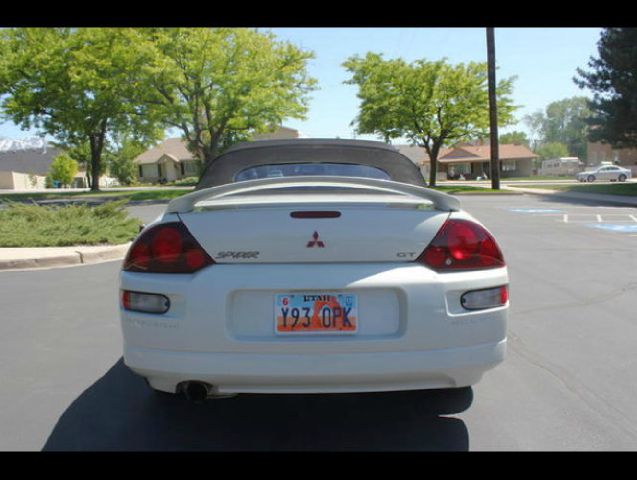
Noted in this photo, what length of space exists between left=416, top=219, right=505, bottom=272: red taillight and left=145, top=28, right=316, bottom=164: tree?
25.4 m

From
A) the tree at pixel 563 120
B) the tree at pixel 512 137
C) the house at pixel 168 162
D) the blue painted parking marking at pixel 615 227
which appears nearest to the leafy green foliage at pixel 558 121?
the tree at pixel 563 120

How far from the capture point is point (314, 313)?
251 cm

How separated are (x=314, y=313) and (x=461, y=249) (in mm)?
811

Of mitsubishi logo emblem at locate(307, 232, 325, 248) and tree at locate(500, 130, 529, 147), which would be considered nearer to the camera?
mitsubishi logo emblem at locate(307, 232, 325, 248)

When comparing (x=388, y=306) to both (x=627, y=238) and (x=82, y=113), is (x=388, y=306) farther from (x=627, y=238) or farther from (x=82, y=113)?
(x=82, y=113)

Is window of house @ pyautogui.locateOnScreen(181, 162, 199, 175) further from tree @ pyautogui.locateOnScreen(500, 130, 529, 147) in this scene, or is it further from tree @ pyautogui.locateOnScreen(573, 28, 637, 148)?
tree @ pyautogui.locateOnScreen(500, 130, 529, 147)

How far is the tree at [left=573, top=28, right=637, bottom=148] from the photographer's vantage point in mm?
27672

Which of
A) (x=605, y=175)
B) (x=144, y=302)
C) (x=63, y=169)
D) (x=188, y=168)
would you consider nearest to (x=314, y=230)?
(x=144, y=302)

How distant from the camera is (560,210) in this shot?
17.5m

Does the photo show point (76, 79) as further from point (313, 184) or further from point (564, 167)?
point (564, 167)

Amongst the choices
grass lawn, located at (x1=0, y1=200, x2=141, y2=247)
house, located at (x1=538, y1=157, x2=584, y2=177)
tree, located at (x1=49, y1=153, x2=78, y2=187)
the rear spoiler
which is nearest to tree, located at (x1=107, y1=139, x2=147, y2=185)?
tree, located at (x1=49, y1=153, x2=78, y2=187)
